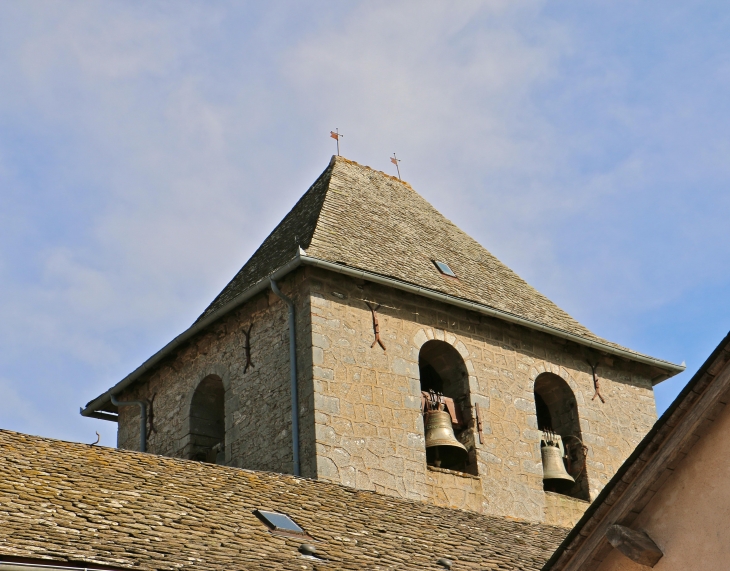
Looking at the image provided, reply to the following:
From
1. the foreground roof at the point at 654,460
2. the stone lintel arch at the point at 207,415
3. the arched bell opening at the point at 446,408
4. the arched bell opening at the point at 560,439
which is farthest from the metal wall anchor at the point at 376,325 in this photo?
the foreground roof at the point at 654,460

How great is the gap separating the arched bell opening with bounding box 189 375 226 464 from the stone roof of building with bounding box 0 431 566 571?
2858 millimetres

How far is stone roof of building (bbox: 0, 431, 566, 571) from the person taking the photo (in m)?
8.01

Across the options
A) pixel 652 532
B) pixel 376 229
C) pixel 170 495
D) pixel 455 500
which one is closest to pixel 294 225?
pixel 376 229

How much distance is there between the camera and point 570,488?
14.3 m

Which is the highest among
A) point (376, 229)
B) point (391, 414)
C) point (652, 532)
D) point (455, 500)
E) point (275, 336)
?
point (376, 229)

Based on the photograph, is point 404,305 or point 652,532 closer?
point 652,532

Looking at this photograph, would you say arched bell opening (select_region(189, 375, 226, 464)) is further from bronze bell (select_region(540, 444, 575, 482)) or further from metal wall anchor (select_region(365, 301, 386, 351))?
bronze bell (select_region(540, 444, 575, 482))

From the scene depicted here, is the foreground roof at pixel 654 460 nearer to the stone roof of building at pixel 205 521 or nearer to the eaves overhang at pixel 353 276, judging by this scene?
the stone roof of building at pixel 205 521

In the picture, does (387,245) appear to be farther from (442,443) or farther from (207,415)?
(207,415)

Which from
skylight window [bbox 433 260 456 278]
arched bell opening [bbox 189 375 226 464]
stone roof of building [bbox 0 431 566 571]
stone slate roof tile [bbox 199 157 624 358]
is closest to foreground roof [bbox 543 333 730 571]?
stone roof of building [bbox 0 431 566 571]

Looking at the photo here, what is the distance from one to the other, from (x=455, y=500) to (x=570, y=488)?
2.16 m

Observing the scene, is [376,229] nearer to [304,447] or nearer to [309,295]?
[309,295]

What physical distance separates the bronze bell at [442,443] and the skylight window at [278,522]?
3.49m

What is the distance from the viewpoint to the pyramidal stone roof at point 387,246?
13.8 m
